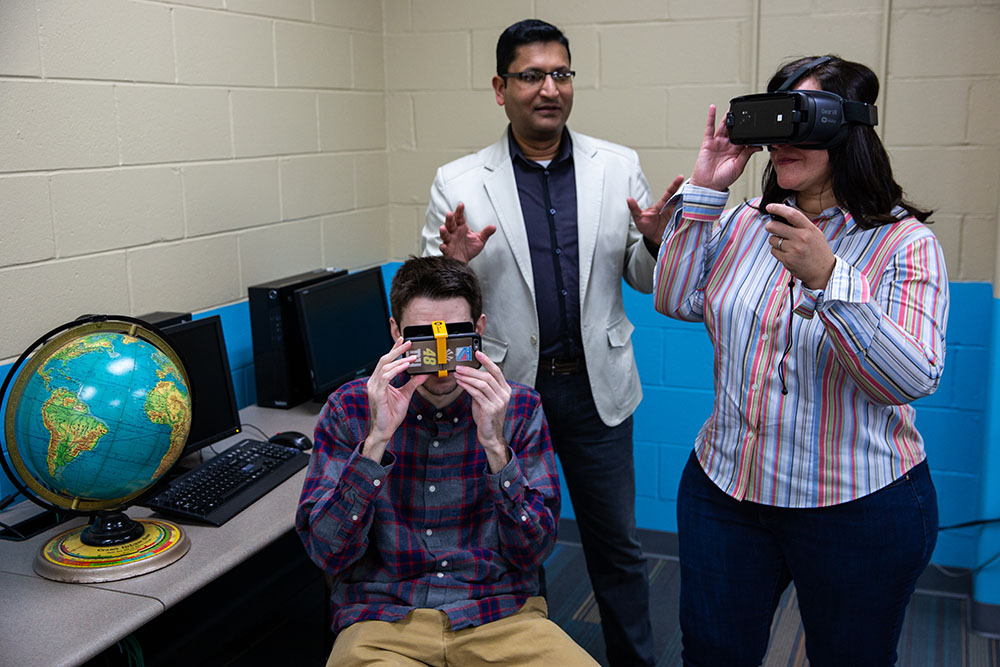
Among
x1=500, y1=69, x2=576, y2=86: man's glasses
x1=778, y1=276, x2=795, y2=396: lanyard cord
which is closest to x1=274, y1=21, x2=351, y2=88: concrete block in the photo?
x1=500, y1=69, x2=576, y2=86: man's glasses

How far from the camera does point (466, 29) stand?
10.5 ft

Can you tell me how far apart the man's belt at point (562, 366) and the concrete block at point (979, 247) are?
132cm

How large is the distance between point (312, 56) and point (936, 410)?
7.44ft

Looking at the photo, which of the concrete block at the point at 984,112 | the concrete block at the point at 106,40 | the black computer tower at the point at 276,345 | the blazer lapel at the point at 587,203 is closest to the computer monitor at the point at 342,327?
the black computer tower at the point at 276,345

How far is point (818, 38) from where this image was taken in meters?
2.80

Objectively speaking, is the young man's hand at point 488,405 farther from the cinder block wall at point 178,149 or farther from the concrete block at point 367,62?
the concrete block at point 367,62

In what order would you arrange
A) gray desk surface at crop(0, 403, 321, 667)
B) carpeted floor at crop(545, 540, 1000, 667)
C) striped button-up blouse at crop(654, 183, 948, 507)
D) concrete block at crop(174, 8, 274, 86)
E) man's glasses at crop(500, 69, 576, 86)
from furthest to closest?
carpeted floor at crop(545, 540, 1000, 667) < concrete block at crop(174, 8, 274, 86) < man's glasses at crop(500, 69, 576, 86) < gray desk surface at crop(0, 403, 321, 667) < striped button-up blouse at crop(654, 183, 948, 507)

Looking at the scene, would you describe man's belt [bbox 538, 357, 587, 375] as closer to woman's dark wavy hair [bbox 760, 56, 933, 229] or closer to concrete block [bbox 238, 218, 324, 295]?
woman's dark wavy hair [bbox 760, 56, 933, 229]

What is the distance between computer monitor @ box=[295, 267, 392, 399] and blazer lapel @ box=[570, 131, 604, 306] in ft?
2.69

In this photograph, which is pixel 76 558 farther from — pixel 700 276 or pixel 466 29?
pixel 466 29

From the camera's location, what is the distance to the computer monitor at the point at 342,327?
2.61m

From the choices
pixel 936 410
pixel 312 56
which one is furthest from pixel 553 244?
pixel 936 410

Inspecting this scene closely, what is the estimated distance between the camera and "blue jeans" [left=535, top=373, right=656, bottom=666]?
7.44 ft

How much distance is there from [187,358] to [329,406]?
0.70 m
